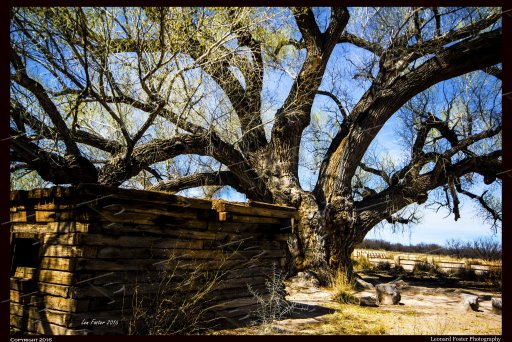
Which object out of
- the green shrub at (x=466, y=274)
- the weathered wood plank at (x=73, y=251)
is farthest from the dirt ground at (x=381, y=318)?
the green shrub at (x=466, y=274)

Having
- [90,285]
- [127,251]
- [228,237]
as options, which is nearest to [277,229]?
[228,237]

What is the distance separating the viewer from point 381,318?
22.6ft

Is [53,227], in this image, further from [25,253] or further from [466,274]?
[466,274]

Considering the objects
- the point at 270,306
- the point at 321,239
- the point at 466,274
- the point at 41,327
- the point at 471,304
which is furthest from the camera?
the point at 466,274

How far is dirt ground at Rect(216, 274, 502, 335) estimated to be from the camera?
5.86m

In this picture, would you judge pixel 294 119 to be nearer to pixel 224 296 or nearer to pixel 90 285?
pixel 224 296

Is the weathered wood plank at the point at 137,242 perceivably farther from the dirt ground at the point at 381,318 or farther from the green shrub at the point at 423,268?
the green shrub at the point at 423,268

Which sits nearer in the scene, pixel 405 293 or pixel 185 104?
pixel 185 104

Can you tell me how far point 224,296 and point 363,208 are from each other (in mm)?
6625

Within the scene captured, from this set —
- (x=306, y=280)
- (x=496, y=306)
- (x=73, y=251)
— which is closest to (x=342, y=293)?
(x=306, y=280)

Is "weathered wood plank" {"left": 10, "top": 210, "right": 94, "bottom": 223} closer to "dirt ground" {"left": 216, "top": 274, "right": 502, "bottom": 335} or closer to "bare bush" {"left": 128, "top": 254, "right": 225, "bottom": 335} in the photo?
"bare bush" {"left": 128, "top": 254, "right": 225, "bottom": 335}

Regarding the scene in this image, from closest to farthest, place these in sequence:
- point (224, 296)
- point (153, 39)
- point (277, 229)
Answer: point (224, 296), point (153, 39), point (277, 229)

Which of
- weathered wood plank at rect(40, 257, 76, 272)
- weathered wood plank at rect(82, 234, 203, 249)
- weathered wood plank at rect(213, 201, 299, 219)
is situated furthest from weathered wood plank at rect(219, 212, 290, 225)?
weathered wood plank at rect(40, 257, 76, 272)

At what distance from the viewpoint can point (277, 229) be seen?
738 cm
